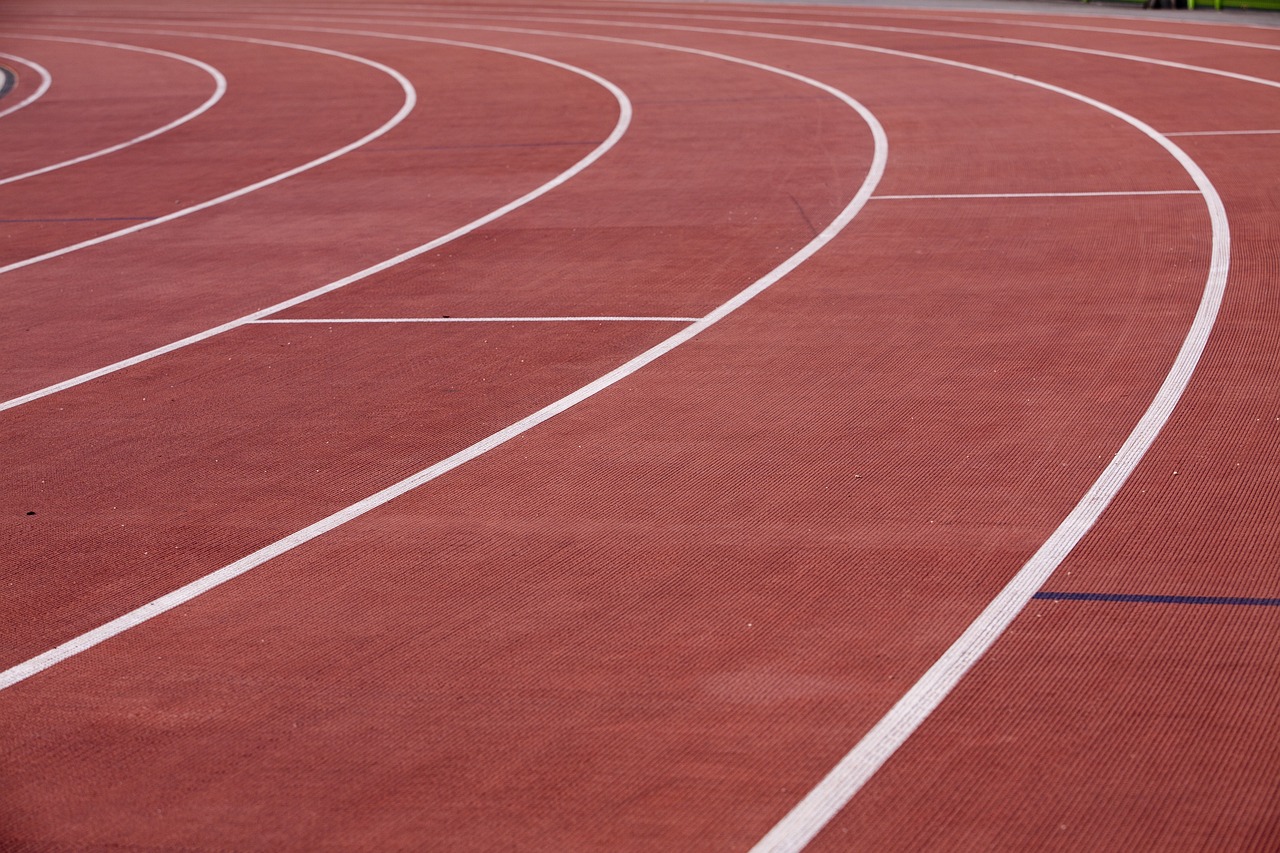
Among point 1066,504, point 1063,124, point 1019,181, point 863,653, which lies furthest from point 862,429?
point 1063,124

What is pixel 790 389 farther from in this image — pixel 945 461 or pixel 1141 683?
pixel 1141 683

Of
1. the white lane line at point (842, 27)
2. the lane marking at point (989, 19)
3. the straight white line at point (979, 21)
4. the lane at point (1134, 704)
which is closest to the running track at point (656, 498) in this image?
the lane at point (1134, 704)

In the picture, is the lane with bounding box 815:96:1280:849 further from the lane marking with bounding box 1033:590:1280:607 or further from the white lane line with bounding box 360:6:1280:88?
the white lane line with bounding box 360:6:1280:88

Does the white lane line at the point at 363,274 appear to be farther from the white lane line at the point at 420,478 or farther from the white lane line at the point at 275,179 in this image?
the white lane line at the point at 420,478

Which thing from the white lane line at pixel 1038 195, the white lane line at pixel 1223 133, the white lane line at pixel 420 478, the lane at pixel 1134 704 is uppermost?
Result: the white lane line at pixel 1223 133

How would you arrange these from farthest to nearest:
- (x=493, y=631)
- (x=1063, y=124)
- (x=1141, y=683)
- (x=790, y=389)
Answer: (x=1063, y=124) → (x=790, y=389) → (x=493, y=631) → (x=1141, y=683)

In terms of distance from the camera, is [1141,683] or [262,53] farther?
[262,53]

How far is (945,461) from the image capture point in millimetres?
6504

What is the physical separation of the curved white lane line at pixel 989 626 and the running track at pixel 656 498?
0.07 feet

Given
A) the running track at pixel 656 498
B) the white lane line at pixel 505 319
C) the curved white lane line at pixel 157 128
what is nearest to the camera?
the running track at pixel 656 498

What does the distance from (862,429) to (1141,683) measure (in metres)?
2.44

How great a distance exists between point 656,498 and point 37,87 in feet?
57.1

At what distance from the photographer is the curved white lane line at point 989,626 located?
13.6 feet

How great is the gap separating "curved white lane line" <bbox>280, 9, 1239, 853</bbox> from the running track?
21 millimetres
